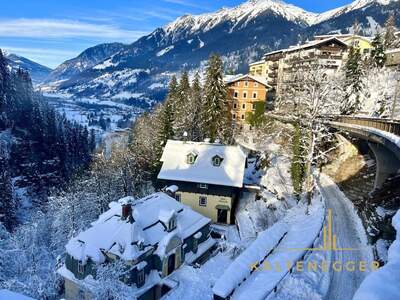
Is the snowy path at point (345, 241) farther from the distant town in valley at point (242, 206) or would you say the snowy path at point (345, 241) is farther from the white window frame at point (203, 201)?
the white window frame at point (203, 201)

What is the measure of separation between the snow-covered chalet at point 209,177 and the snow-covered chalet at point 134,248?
950 cm

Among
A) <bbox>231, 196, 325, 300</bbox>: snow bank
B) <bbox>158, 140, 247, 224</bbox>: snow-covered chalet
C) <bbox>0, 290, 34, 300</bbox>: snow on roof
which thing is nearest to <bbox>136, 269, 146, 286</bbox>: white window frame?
<bbox>231, 196, 325, 300</bbox>: snow bank

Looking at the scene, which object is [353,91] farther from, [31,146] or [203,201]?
[31,146]

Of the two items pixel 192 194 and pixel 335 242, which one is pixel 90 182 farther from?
pixel 335 242

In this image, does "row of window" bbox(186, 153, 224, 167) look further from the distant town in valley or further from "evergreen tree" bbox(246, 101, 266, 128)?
"evergreen tree" bbox(246, 101, 266, 128)

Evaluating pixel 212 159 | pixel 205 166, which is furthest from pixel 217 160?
pixel 205 166

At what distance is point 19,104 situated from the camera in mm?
122250

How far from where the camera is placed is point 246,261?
18.0 metres

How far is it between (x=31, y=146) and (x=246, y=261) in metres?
104

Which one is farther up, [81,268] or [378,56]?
[378,56]

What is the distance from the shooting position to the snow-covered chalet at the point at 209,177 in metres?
36.1

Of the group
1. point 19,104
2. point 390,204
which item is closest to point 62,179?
point 19,104

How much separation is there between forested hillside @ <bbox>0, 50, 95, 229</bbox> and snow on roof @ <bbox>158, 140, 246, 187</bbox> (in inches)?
1975

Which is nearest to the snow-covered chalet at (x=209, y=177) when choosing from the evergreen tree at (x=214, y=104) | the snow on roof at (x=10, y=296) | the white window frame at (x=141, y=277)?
the evergreen tree at (x=214, y=104)
